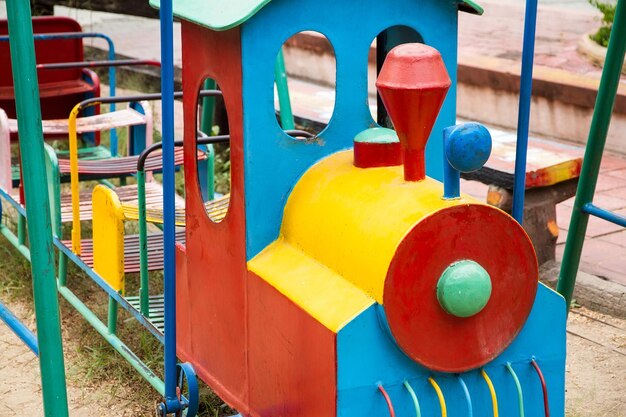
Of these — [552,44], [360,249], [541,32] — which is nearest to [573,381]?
[360,249]

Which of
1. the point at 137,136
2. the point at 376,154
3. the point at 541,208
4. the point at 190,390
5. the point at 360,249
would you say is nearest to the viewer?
the point at 360,249

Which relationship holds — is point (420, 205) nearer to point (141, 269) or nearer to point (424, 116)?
point (424, 116)

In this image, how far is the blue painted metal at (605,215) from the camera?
345 centimetres

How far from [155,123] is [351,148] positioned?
4.60 metres

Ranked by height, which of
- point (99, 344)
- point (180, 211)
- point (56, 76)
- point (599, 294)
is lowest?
point (99, 344)

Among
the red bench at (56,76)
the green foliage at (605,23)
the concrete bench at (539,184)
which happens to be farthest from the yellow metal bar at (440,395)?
the green foliage at (605,23)

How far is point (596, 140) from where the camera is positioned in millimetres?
3588

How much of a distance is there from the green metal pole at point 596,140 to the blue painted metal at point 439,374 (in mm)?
1152

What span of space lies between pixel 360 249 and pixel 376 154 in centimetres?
33

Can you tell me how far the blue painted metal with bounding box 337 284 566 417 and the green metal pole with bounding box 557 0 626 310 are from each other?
1.15 meters

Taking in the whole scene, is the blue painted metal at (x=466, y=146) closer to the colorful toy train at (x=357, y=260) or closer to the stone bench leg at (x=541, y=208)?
the colorful toy train at (x=357, y=260)

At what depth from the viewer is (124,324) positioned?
438cm

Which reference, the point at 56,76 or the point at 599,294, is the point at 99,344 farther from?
the point at 599,294

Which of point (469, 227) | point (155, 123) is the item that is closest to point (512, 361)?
point (469, 227)
